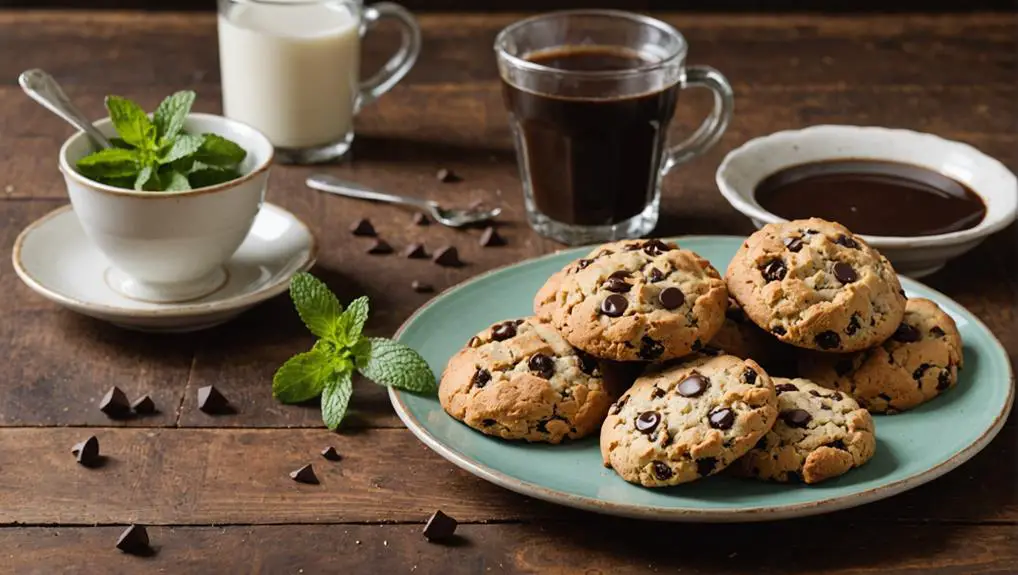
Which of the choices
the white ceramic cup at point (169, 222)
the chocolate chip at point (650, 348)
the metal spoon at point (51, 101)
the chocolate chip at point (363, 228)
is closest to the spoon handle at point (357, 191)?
the chocolate chip at point (363, 228)

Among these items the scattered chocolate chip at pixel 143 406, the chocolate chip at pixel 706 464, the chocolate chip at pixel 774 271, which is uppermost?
the chocolate chip at pixel 774 271

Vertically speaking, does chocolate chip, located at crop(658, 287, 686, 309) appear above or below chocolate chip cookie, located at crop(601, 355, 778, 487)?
above

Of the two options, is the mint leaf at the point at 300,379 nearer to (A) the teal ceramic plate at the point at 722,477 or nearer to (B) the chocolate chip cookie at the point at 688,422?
(A) the teal ceramic plate at the point at 722,477

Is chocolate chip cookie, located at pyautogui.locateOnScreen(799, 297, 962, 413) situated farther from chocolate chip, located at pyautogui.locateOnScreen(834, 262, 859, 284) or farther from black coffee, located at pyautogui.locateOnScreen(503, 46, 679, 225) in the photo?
black coffee, located at pyautogui.locateOnScreen(503, 46, 679, 225)

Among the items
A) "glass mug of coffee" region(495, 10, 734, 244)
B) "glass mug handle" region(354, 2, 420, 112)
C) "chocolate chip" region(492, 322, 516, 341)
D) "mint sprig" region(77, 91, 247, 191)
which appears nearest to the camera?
"chocolate chip" region(492, 322, 516, 341)

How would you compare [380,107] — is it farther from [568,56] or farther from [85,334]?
[85,334]

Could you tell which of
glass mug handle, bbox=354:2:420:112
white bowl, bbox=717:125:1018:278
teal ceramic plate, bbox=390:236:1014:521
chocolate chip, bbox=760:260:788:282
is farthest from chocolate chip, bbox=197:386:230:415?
glass mug handle, bbox=354:2:420:112
